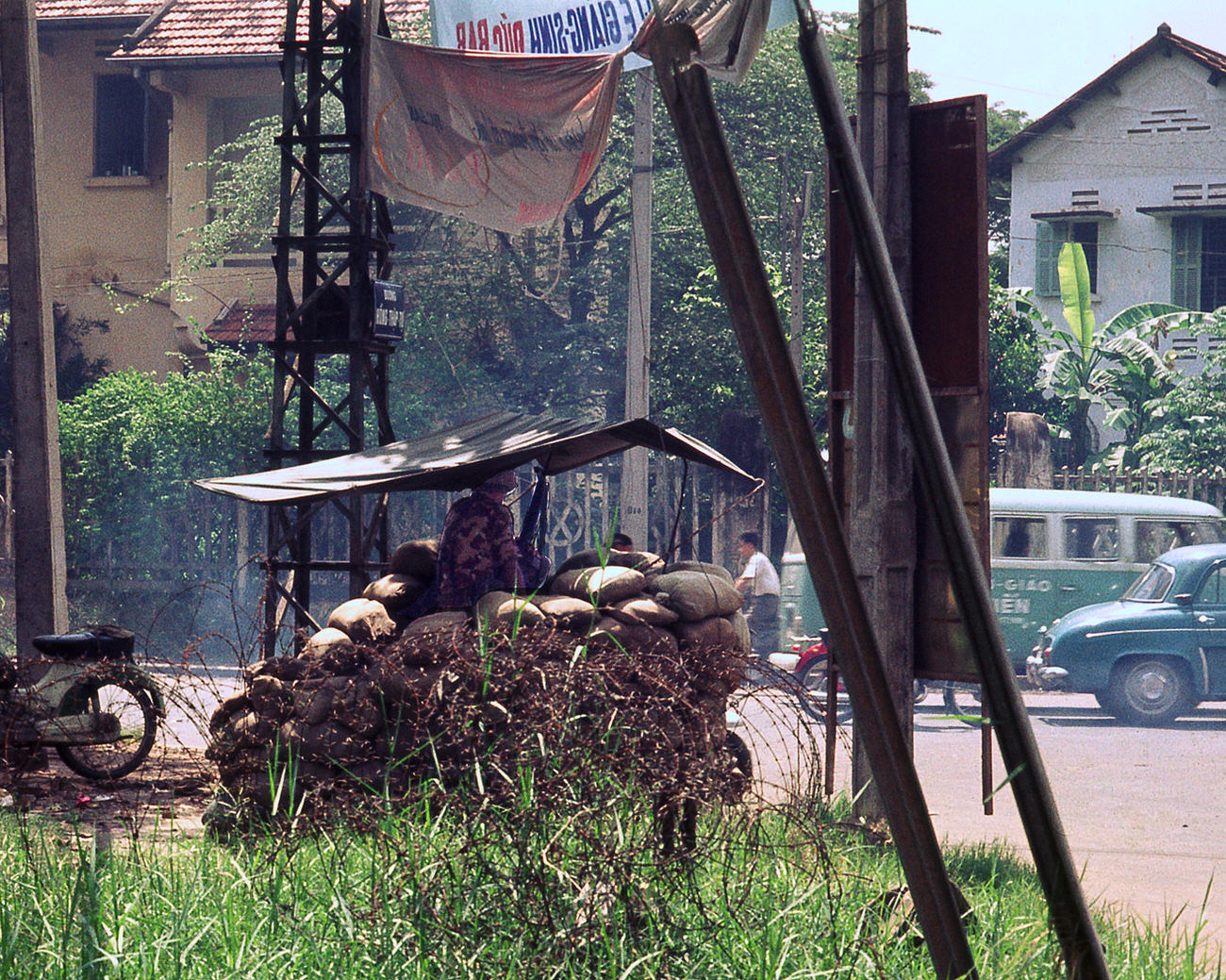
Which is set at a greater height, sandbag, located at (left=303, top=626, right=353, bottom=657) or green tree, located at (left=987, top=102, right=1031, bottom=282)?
green tree, located at (left=987, top=102, right=1031, bottom=282)

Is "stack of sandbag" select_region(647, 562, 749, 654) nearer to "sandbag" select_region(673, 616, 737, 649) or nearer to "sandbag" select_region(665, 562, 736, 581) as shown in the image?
"sandbag" select_region(673, 616, 737, 649)

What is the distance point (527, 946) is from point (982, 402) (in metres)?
3.10

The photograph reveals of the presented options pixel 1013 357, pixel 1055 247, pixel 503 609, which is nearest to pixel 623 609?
pixel 503 609

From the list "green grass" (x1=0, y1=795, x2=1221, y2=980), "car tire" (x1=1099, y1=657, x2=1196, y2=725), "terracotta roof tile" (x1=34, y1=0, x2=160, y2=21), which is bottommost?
"car tire" (x1=1099, y1=657, x2=1196, y2=725)

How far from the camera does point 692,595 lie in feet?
23.6

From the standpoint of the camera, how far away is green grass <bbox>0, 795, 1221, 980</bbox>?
351 cm

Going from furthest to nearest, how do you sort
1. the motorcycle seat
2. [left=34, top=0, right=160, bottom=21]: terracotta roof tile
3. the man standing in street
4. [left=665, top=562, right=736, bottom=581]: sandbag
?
1. [left=34, top=0, right=160, bottom=21]: terracotta roof tile
2. the man standing in street
3. the motorcycle seat
4. [left=665, top=562, right=736, bottom=581]: sandbag

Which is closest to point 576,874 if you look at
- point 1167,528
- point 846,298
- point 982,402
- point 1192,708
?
point 982,402

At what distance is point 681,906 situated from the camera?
3840mm

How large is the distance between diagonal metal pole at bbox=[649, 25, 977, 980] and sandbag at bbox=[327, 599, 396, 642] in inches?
183

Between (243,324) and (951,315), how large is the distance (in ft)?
59.1

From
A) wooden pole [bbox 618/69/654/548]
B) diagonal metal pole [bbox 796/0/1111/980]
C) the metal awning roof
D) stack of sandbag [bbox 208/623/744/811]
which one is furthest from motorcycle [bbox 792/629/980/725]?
diagonal metal pole [bbox 796/0/1111/980]

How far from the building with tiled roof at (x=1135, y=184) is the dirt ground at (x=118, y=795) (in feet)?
69.3

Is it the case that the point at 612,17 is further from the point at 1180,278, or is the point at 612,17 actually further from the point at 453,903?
the point at 1180,278
